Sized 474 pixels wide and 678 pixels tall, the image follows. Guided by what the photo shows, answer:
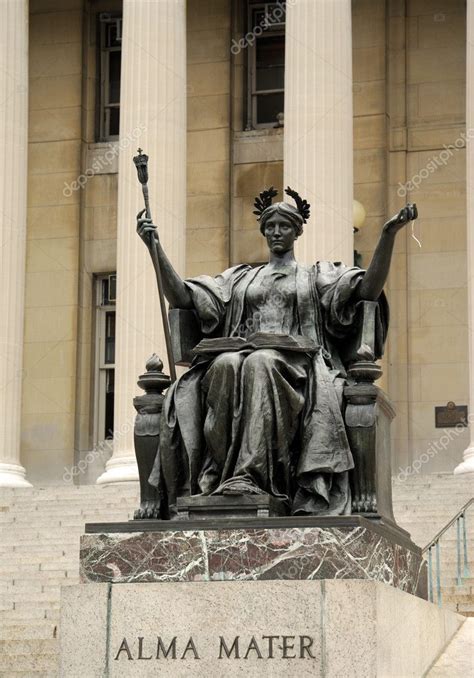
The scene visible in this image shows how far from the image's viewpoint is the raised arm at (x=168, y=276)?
44.3 ft

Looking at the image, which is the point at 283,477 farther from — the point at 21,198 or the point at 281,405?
the point at 21,198

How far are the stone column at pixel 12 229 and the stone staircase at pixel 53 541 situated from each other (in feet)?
7.26

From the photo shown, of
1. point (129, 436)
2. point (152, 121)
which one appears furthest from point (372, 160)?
point (129, 436)

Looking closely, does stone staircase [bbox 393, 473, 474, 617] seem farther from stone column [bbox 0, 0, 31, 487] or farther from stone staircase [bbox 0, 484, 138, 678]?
stone column [bbox 0, 0, 31, 487]

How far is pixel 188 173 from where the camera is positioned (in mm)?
36844

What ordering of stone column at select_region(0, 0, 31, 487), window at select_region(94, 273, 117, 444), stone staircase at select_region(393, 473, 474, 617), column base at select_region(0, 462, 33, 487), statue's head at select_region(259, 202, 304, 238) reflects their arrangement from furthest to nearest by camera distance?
window at select_region(94, 273, 117, 444) < stone column at select_region(0, 0, 31, 487) < column base at select_region(0, 462, 33, 487) < stone staircase at select_region(393, 473, 474, 617) < statue's head at select_region(259, 202, 304, 238)

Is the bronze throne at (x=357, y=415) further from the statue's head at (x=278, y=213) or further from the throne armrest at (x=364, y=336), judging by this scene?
the statue's head at (x=278, y=213)

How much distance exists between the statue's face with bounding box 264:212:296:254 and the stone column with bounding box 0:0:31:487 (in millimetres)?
17462

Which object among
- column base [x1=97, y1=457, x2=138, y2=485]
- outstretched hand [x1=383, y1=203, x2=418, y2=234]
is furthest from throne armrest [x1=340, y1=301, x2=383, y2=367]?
column base [x1=97, y1=457, x2=138, y2=485]

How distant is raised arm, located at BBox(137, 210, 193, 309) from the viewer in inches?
532

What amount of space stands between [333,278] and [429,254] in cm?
2182

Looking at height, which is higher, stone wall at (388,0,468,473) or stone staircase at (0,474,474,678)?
stone wall at (388,0,468,473)

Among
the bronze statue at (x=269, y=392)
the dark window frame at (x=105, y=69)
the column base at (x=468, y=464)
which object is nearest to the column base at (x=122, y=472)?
the column base at (x=468, y=464)

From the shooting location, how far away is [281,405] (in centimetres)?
1260
